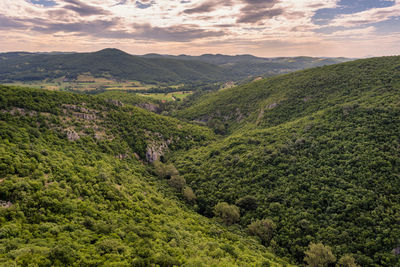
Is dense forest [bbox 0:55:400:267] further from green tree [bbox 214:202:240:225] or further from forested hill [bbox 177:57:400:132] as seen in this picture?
forested hill [bbox 177:57:400:132]

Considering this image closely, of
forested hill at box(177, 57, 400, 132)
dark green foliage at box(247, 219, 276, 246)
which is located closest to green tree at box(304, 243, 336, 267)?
dark green foliage at box(247, 219, 276, 246)

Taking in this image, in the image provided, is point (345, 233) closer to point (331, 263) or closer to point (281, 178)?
point (331, 263)

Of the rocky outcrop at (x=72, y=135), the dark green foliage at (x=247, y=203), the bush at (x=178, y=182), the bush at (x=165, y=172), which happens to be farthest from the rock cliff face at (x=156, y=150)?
the dark green foliage at (x=247, y=203)

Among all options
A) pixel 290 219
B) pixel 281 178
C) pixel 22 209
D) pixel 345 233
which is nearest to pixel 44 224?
pixel 22 209

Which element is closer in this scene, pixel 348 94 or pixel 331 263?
pixel 331 263

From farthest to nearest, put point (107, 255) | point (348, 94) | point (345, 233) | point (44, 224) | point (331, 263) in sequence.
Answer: point (348, 94) → point (345, 233) → point (331, 263) → point (44, 224) → point (107, 255)
